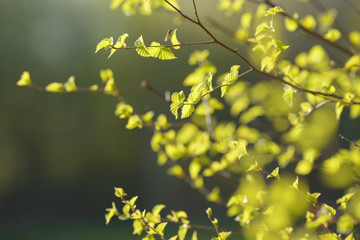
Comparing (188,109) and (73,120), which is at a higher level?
(188,109)

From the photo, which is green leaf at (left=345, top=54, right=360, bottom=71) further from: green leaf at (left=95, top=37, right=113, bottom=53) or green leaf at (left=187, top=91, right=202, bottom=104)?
green leaf at (left=95, top=37, right=113, bottom=53)

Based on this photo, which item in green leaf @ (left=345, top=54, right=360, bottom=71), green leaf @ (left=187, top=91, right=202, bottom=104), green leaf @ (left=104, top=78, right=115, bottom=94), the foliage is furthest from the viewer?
green leaf @ (left=104, top=78, right=115, bottom=94)

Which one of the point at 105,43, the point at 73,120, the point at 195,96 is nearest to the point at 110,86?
the point at 105,43

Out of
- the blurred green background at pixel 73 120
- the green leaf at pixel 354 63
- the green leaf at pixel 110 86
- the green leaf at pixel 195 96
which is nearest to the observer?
the green leaf at pixel 195 96

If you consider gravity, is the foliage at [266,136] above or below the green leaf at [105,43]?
below

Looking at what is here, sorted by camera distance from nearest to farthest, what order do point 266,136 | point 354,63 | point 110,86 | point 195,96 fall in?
point 195,96 → point 354,63 → point 110,86 → point 266,136

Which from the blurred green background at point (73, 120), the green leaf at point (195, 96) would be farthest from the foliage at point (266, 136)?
the blurred green background at point (73, 120)

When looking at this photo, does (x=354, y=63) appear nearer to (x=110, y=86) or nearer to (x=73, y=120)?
(x=110, y=86)

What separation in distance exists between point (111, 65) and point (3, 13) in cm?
316

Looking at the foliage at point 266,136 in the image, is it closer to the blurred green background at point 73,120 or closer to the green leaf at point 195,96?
the green leaf at point 195,96

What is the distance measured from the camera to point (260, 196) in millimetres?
1463

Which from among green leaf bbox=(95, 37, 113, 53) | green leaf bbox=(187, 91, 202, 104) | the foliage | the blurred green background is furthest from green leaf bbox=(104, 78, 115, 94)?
the blurred green background

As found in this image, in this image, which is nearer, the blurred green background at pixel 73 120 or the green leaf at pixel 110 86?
the green leaf at pixel 110 86

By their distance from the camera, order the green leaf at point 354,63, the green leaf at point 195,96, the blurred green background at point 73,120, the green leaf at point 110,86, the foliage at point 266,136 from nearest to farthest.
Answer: the green leaf at point 195,96 < the foliage at point 266,136 < the green leaf at point 354,63 < the green leaf at point 110,86 < the blurred green background at point 73,120
